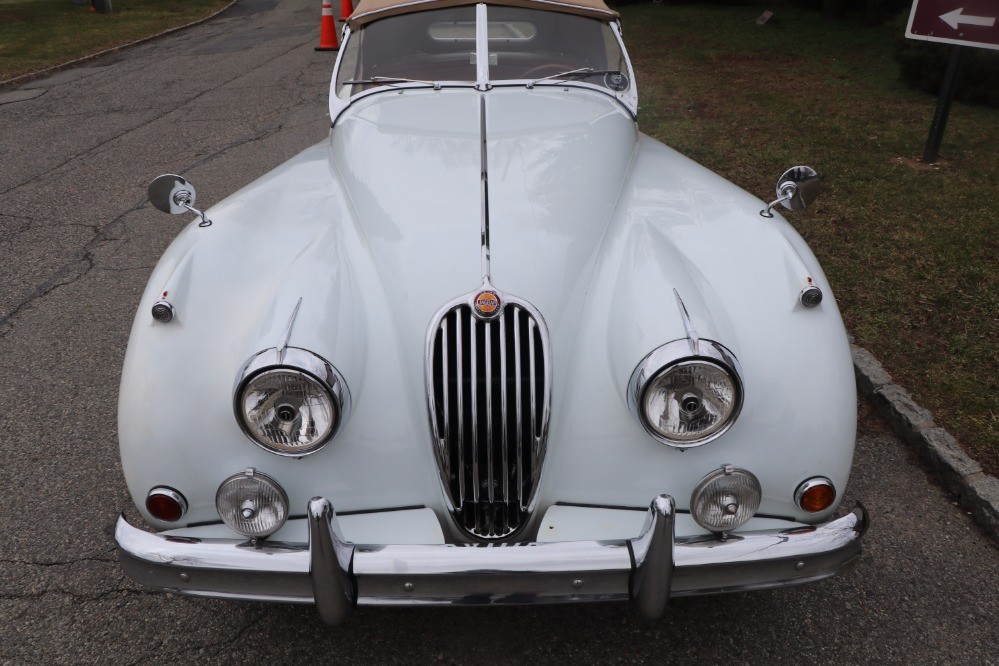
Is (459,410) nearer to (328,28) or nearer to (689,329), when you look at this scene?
(689,329)

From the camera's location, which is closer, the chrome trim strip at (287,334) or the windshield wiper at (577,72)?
the chrome trim strip at (287,334)

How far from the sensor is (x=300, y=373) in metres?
1.94

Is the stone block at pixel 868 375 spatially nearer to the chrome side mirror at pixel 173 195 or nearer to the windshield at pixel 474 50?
the windshield at pixel 474 50

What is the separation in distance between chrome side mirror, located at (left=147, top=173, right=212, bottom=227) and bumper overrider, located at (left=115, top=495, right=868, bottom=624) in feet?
3.92

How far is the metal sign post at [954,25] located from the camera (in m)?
5.43

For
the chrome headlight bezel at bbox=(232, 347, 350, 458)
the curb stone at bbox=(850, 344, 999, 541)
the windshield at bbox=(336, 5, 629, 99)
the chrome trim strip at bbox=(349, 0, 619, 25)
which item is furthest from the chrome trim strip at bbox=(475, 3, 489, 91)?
the curb stone at bbox=(850, 344, 999, 541)

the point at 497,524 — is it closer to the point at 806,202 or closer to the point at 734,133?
the point at 806,202

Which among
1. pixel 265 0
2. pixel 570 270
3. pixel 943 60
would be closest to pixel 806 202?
pixel 570 270

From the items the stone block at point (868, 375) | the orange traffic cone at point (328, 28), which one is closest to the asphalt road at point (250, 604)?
the stone block at point (868, 375)

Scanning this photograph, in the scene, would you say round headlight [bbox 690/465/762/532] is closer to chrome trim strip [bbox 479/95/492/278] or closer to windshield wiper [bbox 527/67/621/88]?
chrome trim strip [bbox 479/95/492/278]

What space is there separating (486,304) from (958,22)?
5.27m

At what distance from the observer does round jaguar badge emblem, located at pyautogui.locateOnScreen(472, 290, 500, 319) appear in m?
2.11

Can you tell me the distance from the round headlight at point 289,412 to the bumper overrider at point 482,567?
0.24 meters

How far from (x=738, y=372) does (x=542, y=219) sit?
86 cm
